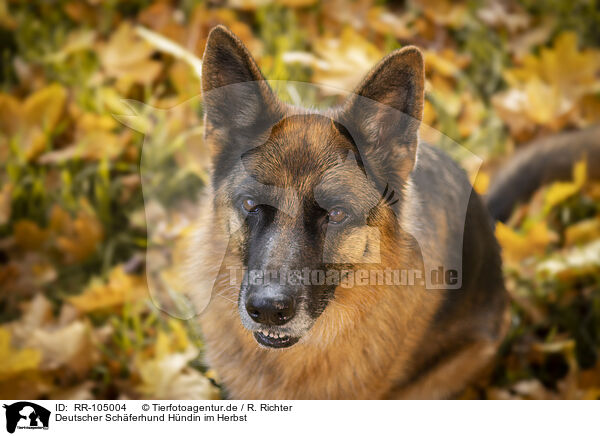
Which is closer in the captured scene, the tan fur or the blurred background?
the tan fur

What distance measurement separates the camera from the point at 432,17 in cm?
205

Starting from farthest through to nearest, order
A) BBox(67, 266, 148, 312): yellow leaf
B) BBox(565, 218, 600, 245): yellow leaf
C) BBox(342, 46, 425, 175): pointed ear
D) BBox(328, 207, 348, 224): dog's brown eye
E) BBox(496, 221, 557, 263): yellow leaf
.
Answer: BBox(565, 218, 600, 245): yellow leaf → BBox(67, 266, 148, 312): yellow leaf → BBox(496, 221, 557, 263): yellow leaf → BBox(328, 207, 348, 224): dog's brown eye → BBox(342, 46, 425, 175): pointed ear

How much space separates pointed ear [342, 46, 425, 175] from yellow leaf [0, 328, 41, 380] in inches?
45.7

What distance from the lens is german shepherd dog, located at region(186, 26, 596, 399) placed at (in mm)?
1181

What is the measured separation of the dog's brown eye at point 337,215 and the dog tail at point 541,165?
82cm

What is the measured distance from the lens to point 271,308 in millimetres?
1166

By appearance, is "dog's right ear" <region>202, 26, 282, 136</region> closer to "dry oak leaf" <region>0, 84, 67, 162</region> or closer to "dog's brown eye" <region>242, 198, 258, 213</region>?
"dog's brown eye" <region>242, 198, 258, 213</region>

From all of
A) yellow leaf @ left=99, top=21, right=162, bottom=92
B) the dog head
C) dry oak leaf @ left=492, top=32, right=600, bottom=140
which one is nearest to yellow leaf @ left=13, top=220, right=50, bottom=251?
yellow leaf @ left=99, top=21, right=162, bottom=92

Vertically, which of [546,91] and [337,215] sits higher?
[546,91]

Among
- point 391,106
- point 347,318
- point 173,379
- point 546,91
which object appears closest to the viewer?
point 391,106

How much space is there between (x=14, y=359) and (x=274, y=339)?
881 mm

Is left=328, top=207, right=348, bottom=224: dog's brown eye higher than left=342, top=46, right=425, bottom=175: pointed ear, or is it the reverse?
left=342, top=46, right=425, bottom=175: pointed ear
